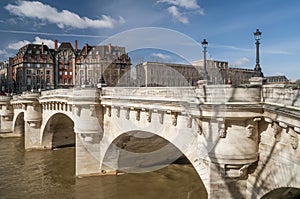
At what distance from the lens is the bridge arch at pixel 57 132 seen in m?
30.6

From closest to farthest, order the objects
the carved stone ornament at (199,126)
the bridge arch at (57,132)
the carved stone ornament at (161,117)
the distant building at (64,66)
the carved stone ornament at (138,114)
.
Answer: the carved stone ornament at (199,126), the carved stone ornament at (161,117), the carved stone ornament at (138,114), the bridge arch at (57,132), the distant building at (64,66)

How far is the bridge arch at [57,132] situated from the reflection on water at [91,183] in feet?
19.5

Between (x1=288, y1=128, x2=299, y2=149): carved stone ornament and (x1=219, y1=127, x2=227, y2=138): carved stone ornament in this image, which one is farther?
(x1=219, y1=127, x2=227, y2=138): carved stone ornament

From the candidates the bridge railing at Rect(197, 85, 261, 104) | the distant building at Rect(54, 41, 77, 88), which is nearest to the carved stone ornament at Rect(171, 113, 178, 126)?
the bridge railing at Rect(197, 85, 261, 104)

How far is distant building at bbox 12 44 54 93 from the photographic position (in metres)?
74.1

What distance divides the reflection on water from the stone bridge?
1.47m

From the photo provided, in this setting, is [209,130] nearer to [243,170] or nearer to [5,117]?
[243,170]

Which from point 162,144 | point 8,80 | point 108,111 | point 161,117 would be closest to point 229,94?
point 161,117

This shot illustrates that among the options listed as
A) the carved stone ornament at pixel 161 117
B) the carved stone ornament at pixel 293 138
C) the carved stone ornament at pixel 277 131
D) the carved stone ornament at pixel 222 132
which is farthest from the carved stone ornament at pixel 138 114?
the carved stone ornament at pixel 293 138

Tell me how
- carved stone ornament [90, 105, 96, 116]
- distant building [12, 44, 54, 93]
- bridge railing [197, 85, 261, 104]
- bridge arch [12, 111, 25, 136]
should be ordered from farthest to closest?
distant building [12, 44, 54, 93] → bridge arch [12, 111, 25, 136] → carved stone ornament [90, 105, 96, 116] → bridge railing [197, 85, 261, 104]

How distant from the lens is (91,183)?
730 inches

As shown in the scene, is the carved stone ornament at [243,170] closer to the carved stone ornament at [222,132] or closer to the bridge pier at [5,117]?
the carved stone ornament at [222,132]

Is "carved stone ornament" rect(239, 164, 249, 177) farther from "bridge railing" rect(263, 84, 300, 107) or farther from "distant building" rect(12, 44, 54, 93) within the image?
"distant building" rect(12, 44, 54, 93)

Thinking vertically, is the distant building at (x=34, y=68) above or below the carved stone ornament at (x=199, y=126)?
above
